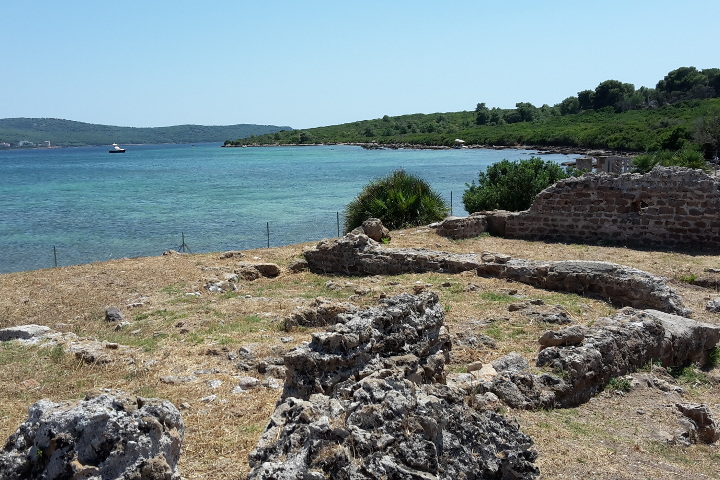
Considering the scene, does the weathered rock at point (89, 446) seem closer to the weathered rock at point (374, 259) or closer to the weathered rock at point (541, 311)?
the weathered rock at point (541, 311)

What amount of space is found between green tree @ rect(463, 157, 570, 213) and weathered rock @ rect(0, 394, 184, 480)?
58.5 feet

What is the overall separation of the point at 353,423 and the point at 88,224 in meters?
33.4

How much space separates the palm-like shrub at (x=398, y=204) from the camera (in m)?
20.4

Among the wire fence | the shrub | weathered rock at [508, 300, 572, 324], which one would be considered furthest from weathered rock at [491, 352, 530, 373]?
the shrub

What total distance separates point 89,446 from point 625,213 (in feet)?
48.0

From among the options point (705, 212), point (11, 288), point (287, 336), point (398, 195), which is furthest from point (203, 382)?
point (398, 195)

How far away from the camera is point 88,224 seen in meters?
34.0

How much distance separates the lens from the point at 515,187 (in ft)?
67.7

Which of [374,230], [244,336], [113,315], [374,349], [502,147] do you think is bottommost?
[502,147]

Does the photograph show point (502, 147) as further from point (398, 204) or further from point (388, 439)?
point (388, 439)

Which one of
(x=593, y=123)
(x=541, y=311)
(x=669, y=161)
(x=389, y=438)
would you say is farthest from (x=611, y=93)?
(x=389, y=438)

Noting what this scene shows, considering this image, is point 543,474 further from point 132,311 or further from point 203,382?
point 132,311

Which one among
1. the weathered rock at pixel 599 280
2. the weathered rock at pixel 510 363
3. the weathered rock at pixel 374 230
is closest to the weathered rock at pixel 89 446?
the weathered rock at pixel 510 363

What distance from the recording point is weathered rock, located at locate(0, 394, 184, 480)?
3.65 meters
